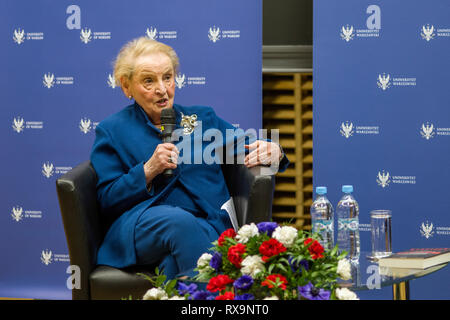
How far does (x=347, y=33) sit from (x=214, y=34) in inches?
37.1

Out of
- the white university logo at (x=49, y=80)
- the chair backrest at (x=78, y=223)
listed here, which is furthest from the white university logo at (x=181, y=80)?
the chair backrest at (x=78, y=223)

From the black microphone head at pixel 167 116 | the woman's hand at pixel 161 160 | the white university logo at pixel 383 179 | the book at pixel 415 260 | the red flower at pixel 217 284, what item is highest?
the black microphone head at pixel 167 116

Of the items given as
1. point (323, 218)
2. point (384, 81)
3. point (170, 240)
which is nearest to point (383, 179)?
point (384, 81)

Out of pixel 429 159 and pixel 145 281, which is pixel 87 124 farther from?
pixel 429 159

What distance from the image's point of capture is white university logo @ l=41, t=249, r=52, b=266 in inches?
178

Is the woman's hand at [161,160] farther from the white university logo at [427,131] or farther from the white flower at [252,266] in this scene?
the white university logo at [427,131]

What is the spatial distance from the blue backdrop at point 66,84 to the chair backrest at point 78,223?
1.70 metres

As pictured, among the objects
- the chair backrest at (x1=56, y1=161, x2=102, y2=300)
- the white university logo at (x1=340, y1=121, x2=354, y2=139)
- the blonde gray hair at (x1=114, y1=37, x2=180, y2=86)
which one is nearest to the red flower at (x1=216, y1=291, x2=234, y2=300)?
the chair backrest at (x1=56, y1=161, x2=102, y2=300)

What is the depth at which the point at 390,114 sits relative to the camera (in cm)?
398

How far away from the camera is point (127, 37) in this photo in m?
4.41

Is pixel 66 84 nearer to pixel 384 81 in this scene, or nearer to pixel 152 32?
pixel 152 32

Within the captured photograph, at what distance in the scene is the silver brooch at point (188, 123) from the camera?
3.24 meters
